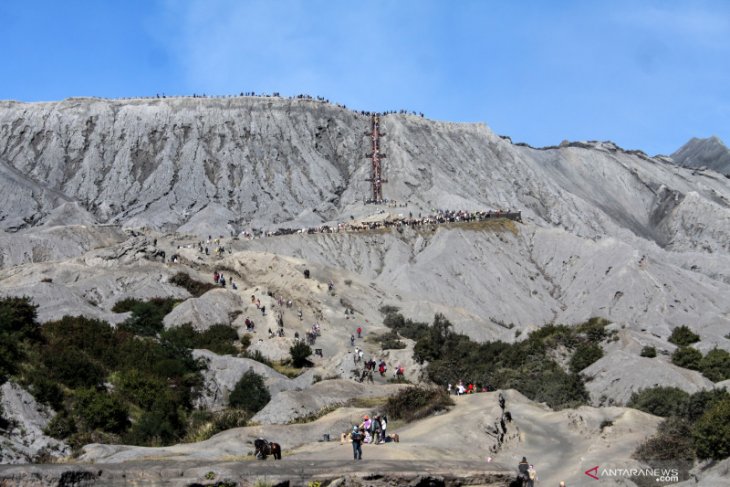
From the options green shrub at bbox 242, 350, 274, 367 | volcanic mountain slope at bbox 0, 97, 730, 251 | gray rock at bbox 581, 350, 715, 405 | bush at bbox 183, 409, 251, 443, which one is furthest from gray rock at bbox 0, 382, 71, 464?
volcanic mountain slope at bbox 0, 97, 730, 251

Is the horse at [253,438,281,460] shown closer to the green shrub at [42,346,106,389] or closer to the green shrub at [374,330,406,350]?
the green shrub at [42,346,106,389]

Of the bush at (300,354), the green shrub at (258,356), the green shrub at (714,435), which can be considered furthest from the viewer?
the bush at (300,354)

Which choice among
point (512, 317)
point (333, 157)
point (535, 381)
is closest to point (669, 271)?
point (512, 317)

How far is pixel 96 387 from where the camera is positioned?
1458 inches

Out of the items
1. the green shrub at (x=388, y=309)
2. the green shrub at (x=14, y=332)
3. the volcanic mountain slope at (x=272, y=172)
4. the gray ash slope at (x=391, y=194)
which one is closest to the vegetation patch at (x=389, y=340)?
the green shrub at (x=388, y=309)

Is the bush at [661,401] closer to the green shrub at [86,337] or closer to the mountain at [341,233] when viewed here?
the mountain at [341,233]

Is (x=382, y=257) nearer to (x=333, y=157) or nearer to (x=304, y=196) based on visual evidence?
(x=304, y=196)

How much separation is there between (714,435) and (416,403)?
9.92m

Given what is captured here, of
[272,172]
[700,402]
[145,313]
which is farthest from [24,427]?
[272,172]

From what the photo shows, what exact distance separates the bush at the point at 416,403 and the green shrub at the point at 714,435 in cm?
835

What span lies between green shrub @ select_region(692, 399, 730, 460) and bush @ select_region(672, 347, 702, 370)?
71.7 feet

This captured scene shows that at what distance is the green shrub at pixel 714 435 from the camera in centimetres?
2448

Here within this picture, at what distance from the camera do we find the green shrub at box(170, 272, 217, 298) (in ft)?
210

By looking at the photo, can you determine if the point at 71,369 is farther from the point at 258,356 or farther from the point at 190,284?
the point at 190,284
